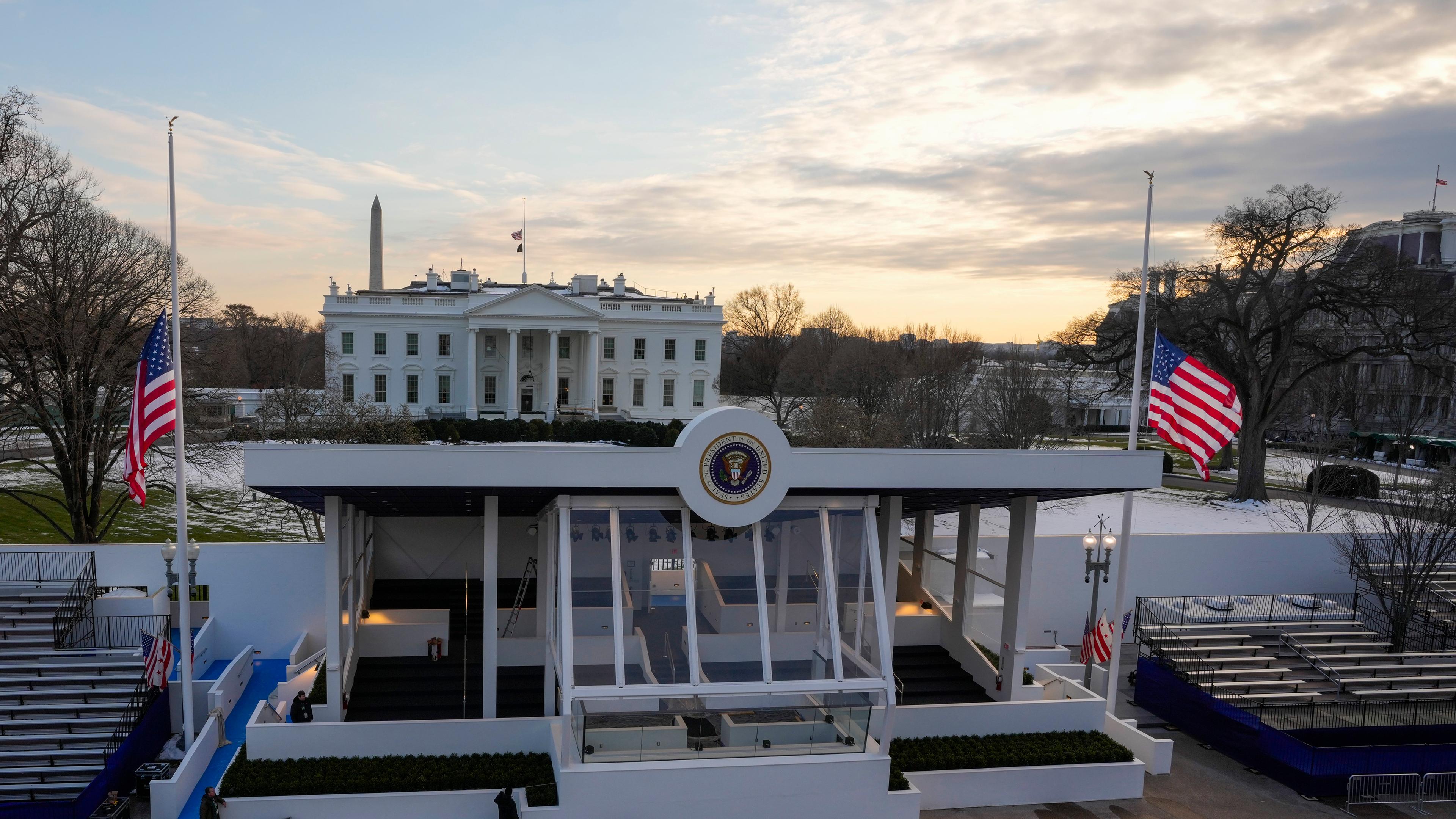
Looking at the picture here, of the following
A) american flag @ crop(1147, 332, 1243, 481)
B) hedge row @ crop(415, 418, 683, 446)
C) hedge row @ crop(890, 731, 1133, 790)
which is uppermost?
american flag @ crop(1147, 332, 1243, 481)

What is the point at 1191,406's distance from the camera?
14953 mm

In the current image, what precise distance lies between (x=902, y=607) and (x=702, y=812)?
908cm

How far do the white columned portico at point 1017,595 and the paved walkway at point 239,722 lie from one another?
14.3 metres

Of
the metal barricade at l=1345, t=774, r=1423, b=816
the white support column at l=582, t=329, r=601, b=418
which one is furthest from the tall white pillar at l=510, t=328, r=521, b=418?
the metal barricade at l=1345, t=774, r=1423, b=816

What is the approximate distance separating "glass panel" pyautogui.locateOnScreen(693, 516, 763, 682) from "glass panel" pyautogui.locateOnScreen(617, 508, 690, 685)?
12.8 inches

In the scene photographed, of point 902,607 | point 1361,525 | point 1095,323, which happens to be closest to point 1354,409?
point 1095,323

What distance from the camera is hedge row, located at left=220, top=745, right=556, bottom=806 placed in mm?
12742

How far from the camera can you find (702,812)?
1230 centimetres

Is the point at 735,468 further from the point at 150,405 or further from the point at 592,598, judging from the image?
the point at 150,405

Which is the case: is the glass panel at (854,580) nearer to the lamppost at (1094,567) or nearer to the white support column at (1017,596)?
the white support column at (1017,596)

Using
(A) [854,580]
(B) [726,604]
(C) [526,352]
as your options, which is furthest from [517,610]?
(C) [526,352]

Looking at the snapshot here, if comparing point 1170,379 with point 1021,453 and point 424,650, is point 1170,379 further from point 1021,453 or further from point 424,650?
point 424,650

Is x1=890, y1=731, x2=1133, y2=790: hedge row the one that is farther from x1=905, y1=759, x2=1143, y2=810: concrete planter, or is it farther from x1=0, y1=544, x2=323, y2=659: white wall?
x1=0, y1=544, x2=323, y2=659: white wall

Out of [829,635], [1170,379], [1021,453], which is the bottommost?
[829,635]
